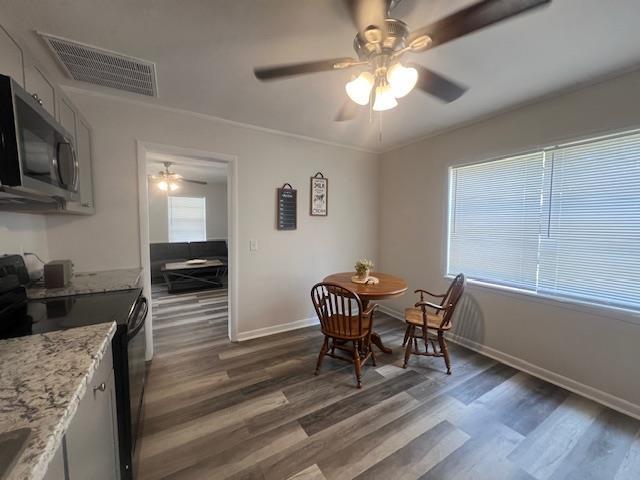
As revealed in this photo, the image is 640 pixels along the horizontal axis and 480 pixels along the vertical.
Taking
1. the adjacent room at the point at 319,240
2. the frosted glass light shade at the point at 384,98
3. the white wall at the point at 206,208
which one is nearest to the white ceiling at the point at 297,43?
the adjacent room at the point at 319,240

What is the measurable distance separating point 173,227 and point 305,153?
464 cm

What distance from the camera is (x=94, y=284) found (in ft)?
6.19

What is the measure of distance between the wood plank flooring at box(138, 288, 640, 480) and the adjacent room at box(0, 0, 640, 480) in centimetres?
2

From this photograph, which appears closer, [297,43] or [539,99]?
[297,43]

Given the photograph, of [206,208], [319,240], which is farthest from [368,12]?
[206,208]

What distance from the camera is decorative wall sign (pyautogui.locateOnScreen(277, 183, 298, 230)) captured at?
3.19 meters

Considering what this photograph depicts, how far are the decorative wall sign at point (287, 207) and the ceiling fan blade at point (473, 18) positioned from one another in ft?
7.14

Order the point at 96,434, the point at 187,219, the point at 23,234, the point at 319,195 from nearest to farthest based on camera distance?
the point at 96,434 → the point at 23,234 → the point at 319,195 → the point at 187,219

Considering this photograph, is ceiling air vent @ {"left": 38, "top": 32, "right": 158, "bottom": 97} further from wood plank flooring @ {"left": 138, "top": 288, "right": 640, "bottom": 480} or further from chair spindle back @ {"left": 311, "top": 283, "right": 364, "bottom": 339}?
wood plank flooring @ {"left": 138, "top": 288, "right": 640, "bottom": 480}

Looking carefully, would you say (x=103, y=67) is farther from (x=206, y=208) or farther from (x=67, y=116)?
(x=206, y=208)

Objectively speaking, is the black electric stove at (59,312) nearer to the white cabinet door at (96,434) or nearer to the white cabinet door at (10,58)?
the white cabinet door at (96,434)

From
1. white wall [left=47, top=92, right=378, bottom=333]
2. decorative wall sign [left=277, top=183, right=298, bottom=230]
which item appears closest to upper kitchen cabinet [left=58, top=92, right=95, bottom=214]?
white wall [left=47, top=92, right=378, bottom=333]

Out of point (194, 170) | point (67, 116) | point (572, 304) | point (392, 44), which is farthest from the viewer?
point (194, 170)

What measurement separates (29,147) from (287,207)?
7.61ft
